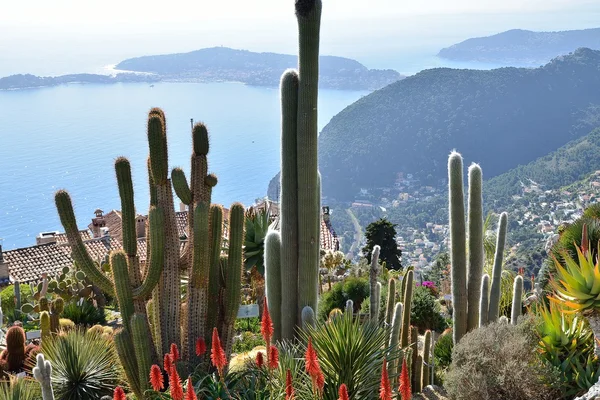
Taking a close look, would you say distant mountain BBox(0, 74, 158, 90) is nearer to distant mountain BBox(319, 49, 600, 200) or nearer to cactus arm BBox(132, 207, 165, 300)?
distant mountain BBox(319, 49, 600, 200)

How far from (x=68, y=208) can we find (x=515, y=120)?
255 ft

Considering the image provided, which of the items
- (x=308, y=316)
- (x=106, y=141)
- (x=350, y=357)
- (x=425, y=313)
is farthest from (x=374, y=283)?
(x=106, y=141)

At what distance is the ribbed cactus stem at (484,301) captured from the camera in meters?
7.15

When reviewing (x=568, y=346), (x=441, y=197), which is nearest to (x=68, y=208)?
(x=568, y=346)

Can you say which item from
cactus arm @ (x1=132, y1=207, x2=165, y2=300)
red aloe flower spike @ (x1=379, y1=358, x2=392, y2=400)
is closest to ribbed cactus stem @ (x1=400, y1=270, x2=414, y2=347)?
cactus arm @ (x1=132, y1=207, x2=165, y2=300)

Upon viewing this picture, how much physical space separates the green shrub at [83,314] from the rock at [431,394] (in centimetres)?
564

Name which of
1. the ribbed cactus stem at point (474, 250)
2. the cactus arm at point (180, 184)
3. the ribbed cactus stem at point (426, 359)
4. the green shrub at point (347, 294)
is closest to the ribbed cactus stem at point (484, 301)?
the ribbed cactus stem at point (474, 250)

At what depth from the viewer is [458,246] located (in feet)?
23.9

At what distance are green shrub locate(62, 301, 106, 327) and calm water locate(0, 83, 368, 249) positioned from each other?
167ft

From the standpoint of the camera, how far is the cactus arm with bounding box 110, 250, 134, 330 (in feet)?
19.9

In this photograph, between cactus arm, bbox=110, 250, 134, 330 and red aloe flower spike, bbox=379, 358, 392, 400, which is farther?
cactus arm, bbox=110, 250, 134, 330

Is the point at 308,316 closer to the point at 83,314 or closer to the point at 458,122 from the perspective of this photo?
the point at 83,314

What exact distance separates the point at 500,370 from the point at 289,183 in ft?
8.56

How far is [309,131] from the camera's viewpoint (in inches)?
240
